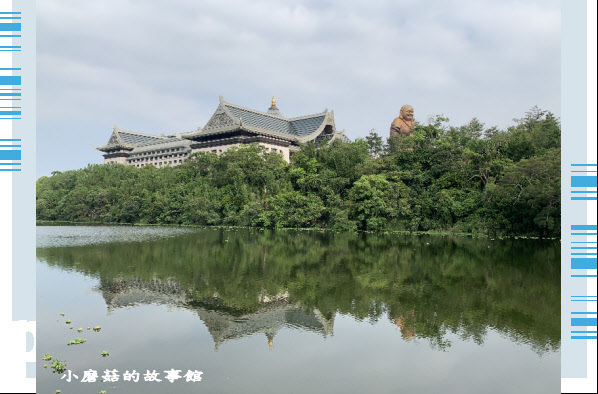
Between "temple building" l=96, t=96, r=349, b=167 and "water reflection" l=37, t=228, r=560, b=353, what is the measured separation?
30.4m

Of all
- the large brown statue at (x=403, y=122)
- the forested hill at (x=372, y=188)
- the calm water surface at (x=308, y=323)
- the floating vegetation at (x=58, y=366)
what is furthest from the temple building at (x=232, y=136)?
the floating vegetation at (x=58, y=366)

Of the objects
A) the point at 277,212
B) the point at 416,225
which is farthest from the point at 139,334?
the point at 277,212

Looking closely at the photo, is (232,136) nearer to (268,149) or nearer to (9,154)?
(268,149)

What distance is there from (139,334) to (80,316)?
2058 millimetres

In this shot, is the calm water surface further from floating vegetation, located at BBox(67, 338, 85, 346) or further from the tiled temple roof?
the tiled temple roof

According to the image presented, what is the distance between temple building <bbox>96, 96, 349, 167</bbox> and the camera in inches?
1955

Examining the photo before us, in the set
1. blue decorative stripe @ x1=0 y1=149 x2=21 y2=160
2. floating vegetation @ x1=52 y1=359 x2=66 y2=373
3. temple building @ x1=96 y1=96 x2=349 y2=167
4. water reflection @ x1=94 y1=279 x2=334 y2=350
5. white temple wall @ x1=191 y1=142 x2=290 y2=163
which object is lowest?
floating vegetation @ x1=52 y1=359 x2=66 y2=373

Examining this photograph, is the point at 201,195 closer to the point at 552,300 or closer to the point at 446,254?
the point at 446,254

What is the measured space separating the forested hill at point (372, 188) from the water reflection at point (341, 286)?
7.04 m

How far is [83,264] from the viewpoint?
53.3 feet

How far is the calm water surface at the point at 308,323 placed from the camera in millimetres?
6316

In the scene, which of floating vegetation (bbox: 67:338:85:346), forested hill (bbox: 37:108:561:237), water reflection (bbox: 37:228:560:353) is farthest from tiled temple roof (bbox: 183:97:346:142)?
floating vegetation (bbox: 67:338:85:346)

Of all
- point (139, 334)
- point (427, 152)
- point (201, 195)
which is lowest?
point (139, 334)

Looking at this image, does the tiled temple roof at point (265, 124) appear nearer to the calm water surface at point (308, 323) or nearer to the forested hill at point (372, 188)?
the forested hill at point (372, 188)
